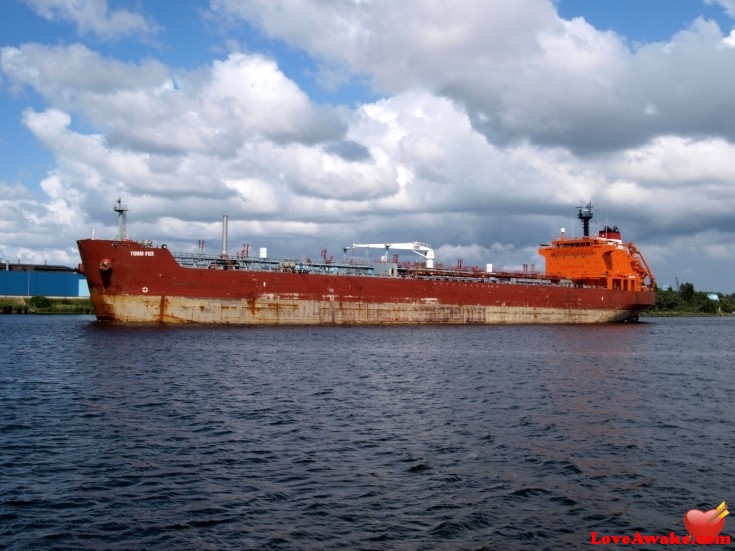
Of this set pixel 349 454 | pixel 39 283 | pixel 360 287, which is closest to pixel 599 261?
pixel 360 287

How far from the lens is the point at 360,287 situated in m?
44.8

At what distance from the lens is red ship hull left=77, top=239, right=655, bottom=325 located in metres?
37.4

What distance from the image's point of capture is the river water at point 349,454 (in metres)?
8.33

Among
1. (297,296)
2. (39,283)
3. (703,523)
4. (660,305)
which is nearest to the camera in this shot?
(703,523)

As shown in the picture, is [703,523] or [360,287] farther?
[360,287]

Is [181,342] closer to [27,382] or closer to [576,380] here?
[27,382]

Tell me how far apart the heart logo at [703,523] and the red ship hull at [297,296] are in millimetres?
33308

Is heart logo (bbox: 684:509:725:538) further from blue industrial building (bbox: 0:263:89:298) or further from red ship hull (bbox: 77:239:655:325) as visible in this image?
blue industrial building (bbox: 0:263:89:298)

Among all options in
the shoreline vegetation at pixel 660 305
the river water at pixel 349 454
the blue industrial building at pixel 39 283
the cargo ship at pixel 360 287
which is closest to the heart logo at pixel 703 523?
the river water at pixel 349 454

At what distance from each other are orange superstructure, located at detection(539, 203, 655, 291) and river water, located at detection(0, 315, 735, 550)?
37984 millimetres

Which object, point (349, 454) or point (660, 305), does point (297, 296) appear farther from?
point (660, 305)

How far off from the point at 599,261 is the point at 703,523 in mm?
55081

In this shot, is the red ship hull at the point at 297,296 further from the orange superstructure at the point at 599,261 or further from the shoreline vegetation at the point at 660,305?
the shoreline vegetation at the point at 660,305

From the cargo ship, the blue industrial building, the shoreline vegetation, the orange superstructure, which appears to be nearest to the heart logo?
the cargo ship
